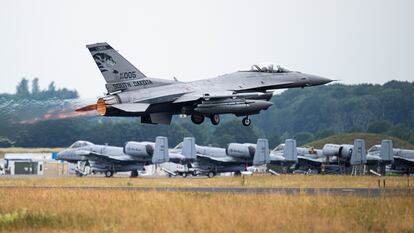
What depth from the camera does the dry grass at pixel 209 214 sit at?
1916cm

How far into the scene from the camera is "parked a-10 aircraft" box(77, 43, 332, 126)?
3378 centimetres

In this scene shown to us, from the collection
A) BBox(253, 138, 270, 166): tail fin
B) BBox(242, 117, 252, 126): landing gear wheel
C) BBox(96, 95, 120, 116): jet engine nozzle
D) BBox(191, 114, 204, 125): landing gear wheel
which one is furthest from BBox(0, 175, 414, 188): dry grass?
BBox(253, 138, 270, 166): tail fin

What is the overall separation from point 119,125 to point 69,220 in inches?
2548

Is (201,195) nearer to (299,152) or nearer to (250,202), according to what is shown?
(250,202)

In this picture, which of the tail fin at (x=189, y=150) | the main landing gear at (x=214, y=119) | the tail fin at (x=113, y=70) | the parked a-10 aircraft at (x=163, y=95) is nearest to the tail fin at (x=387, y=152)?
the tail fin at (x=189, y=150)

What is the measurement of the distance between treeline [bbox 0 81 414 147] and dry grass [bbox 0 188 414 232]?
164ft

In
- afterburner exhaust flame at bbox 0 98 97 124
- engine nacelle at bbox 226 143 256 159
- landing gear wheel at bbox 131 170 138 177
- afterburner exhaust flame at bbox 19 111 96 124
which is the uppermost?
afterburner exhaust flame at bbox 0 98 97 124

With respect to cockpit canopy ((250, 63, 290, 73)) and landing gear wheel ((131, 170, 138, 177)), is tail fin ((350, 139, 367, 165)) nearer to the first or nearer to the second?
landing gear wheel ((131, 170, 138, 177))

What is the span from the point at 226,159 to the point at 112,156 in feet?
30.7

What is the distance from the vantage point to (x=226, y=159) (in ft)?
225

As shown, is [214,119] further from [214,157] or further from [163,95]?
[214,157]

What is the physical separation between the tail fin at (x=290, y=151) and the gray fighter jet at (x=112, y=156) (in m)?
10.3

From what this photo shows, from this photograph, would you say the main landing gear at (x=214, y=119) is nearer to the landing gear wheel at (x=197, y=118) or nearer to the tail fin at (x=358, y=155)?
the landing gear wheel at (x=197, y=118)

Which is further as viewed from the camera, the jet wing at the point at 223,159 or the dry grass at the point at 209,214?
the jet wing at the point at 223,159
